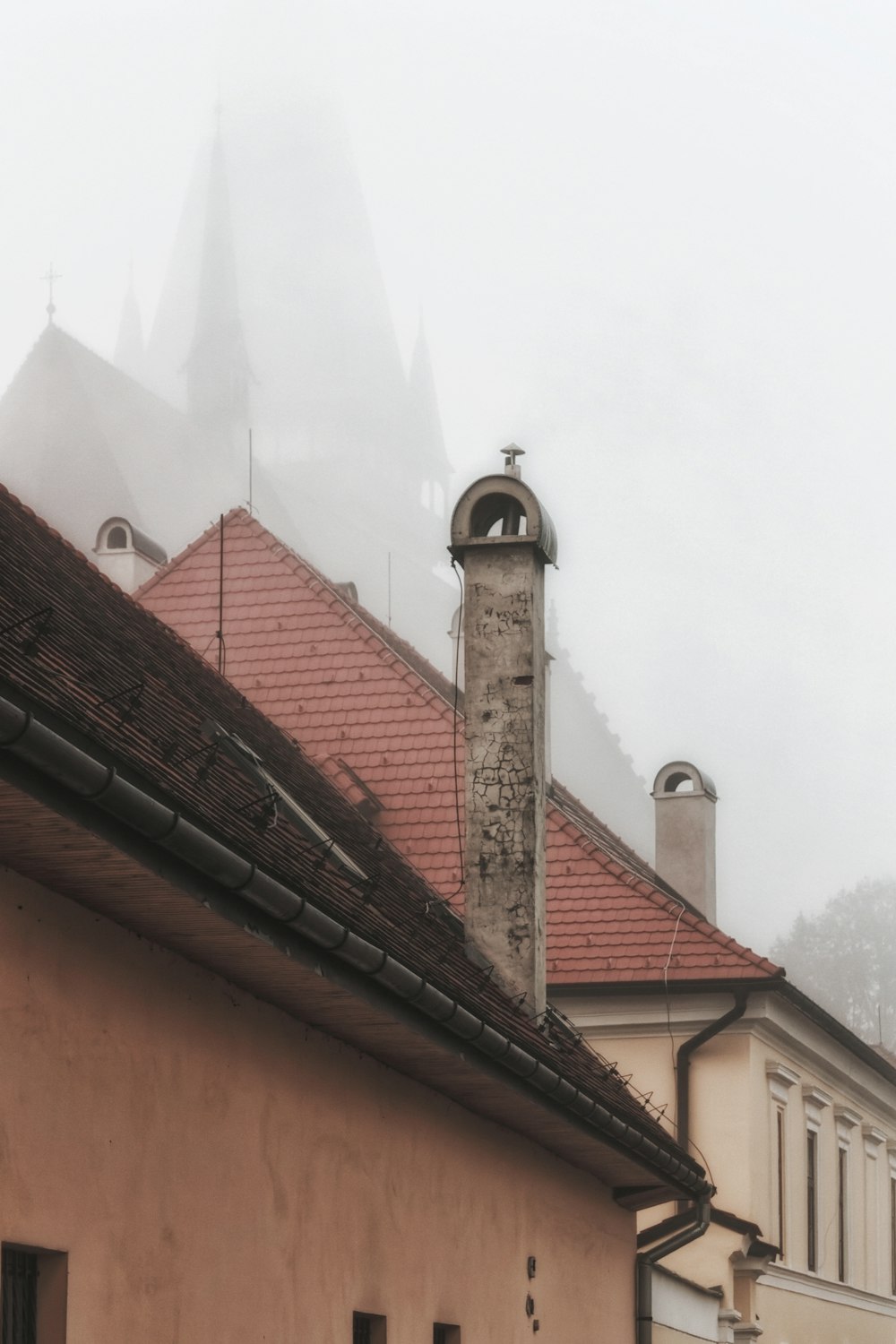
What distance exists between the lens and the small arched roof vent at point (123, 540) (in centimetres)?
2252

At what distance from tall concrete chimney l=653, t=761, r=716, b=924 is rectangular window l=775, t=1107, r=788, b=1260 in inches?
86.7

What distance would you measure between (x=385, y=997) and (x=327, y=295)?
119630mm

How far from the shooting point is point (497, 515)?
1542 cm

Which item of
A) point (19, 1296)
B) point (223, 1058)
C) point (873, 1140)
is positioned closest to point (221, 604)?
point (223, 1058)

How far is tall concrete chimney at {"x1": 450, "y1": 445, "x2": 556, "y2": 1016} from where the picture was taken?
1447 centimetres

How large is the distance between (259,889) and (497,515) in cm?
732

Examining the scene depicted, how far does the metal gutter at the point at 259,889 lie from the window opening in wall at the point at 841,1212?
13680 millimetres

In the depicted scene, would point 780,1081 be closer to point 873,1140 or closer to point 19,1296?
point 873,1140

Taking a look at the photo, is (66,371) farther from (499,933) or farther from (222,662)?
(499,933)

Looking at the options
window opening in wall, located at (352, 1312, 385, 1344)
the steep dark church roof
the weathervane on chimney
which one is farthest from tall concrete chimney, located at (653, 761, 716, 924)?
the steep dark church roof

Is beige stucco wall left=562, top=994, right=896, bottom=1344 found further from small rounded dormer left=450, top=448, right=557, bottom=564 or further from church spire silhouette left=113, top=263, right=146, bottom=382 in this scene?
church spire silhouette left=113, top=263, right=146, bottom=382

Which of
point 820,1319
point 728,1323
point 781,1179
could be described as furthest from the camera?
point 820,1319

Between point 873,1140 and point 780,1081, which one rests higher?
point 780,1081

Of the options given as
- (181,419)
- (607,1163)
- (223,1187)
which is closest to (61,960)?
(223,1187)
